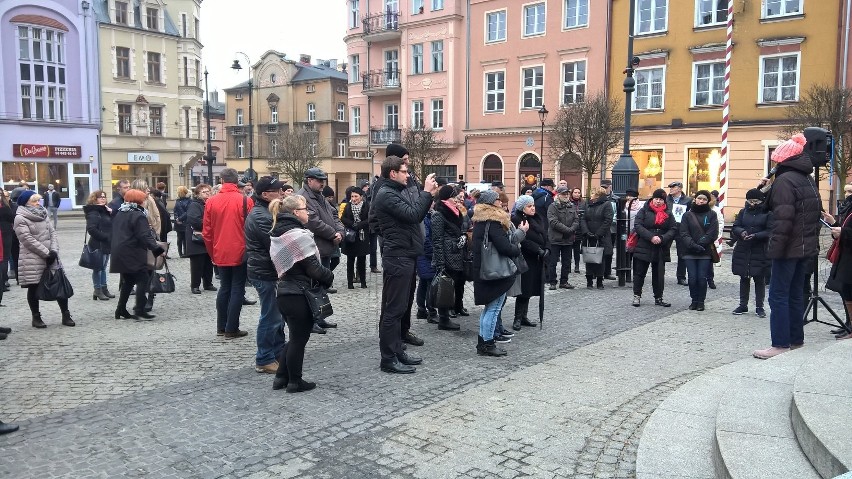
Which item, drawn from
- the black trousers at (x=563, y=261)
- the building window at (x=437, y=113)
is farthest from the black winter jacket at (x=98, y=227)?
the building window at (x=437, y=113)

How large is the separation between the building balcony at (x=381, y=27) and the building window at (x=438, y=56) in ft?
10.7

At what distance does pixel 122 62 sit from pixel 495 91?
85.7ft

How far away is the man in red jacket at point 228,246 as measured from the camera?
7.89 meters

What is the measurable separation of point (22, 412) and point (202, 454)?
2.01 m

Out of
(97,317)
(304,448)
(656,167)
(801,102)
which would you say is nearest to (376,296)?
(97,317)

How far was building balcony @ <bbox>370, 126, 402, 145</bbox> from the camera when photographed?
4272 centimetres

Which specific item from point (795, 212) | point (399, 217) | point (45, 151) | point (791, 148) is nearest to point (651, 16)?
point (791, 148)

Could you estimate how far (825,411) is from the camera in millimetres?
4496

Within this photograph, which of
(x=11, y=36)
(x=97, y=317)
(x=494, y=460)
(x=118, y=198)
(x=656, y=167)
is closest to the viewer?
(x=494, y=460)

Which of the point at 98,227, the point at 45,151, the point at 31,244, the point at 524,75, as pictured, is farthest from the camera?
the point at 45,151

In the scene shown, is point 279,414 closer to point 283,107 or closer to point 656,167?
point 656,167

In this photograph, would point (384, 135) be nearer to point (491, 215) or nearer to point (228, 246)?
point (228, 246)

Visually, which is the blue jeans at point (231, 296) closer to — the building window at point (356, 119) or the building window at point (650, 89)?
the building window at point (650, 89)

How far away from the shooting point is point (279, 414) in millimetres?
5473
